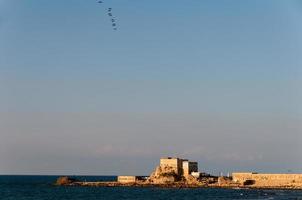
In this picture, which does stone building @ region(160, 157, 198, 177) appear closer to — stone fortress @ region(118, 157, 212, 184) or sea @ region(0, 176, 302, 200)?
stone fortress @ region(118, 157, 212, 184)

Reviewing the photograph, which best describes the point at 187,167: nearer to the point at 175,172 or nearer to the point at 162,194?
the point at 175,172

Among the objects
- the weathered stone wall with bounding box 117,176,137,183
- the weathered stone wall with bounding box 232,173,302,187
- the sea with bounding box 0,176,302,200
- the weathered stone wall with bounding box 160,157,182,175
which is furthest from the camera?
the weathered stone wall with bounding box 117,176,137,183

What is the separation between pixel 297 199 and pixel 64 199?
1151 inches

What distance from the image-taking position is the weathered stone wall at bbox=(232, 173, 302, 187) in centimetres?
11706

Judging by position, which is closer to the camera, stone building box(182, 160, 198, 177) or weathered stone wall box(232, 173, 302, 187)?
weathered stone wall box(232, 173, 302, 187)

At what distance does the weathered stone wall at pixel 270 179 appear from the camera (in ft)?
384

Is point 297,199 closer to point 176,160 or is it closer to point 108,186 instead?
point 176,160

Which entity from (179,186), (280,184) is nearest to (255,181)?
(280,184)

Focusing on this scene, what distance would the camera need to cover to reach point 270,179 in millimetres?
118812

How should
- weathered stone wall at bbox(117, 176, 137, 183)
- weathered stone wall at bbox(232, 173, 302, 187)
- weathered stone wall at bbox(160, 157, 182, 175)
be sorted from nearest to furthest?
1. weathered stone wall at bbox(232, 173, 302, 187)
2. weathered stone wall at bbox(160, 157, 182, 175)
3. weathered stone wall at bbox(117, 176, 137, 183)

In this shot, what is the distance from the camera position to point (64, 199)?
280 ft

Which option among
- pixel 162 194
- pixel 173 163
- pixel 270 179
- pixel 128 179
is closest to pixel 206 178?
pixel 173 163

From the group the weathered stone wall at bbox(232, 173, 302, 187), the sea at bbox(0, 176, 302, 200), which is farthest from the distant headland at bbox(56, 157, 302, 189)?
the sea at bbox(0, 176, 302, 200)

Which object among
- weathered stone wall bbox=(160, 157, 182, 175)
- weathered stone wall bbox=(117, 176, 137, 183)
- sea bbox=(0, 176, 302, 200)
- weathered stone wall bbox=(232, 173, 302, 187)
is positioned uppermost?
weathered stone wall bbox=(160, 157, 182, 175)
